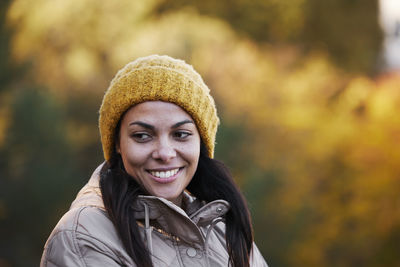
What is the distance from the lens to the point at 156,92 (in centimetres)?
230

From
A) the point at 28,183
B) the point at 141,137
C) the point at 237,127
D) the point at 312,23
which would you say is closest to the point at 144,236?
the point at 141,137

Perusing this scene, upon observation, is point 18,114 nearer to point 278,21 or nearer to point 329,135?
point 329,135

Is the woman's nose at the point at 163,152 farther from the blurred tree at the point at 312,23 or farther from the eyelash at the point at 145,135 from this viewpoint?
the blurred tree at the point at 312,23

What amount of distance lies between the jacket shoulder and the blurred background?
831 cm

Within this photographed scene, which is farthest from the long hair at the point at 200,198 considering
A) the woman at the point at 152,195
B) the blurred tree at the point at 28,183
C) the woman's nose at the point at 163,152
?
the blurred tree at the point at 28,183

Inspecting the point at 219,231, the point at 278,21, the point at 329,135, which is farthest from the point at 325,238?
the point at 219,231

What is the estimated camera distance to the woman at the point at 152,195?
206cm

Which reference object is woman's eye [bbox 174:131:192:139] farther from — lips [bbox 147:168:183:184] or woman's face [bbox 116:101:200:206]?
lips [bbox 147:168:183:184]

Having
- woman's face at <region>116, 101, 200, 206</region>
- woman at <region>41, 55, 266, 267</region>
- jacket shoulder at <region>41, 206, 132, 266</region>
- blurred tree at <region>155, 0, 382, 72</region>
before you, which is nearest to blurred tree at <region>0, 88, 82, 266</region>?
woman at <region>41, 55, 266, 267</region>

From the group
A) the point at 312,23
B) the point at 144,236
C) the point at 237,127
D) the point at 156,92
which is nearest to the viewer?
the point at 144,236

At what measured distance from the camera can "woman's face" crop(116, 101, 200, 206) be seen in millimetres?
2307

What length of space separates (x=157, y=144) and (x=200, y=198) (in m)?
0.44

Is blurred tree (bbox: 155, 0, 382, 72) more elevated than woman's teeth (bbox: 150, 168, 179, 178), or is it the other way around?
blurred tree (bbox: 155, 0, 382, 72)

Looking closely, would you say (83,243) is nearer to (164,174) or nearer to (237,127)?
(164,174)
